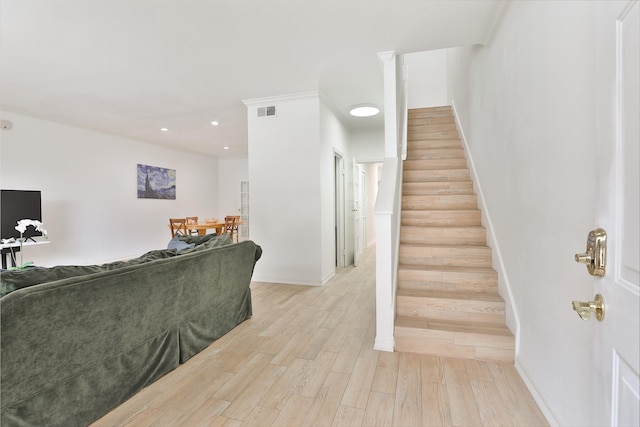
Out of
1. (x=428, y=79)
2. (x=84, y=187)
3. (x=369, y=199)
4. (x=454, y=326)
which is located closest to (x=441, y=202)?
(x=454, y=326)

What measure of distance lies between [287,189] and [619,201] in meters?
3.75

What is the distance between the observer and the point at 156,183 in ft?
23.2

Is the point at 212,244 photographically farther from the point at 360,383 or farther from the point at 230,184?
the point at 230,184

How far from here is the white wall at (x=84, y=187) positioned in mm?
4746

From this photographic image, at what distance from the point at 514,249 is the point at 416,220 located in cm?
121

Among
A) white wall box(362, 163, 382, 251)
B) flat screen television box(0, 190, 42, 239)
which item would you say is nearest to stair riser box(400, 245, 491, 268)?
white wall box(362, 163, 382, 251)

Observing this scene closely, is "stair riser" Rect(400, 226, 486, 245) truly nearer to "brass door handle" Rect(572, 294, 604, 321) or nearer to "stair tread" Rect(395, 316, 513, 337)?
"stair tread" Rect(395, 316, 513, 337)

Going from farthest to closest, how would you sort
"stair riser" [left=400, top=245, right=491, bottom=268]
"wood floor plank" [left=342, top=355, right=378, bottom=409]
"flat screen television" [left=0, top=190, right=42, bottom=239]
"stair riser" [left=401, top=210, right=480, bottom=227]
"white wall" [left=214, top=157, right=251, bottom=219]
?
"white wall" [left=214, top=157, right=251, bottom=219], "flat screen television" [left=0, top=190, right=42, bottom=239], "stair riser" [left=401, top=210, right=480, bottom=227], "stair riser" [left=400, top=245, right=491, bottom=268], "wood floor plank" [left=342, top=355, right=378, bottom=409]

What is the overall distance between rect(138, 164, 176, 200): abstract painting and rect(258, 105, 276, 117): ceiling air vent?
4.01 meters

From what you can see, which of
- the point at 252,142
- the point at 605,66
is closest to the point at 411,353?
the point at 605,66

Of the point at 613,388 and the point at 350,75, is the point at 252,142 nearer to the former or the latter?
the point at 350,75

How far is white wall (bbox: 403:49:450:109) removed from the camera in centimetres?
612

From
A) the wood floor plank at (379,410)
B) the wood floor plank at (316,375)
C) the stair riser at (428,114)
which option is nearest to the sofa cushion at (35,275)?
the wood floor plank at (316,375)

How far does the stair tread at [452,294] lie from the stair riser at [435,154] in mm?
2170
